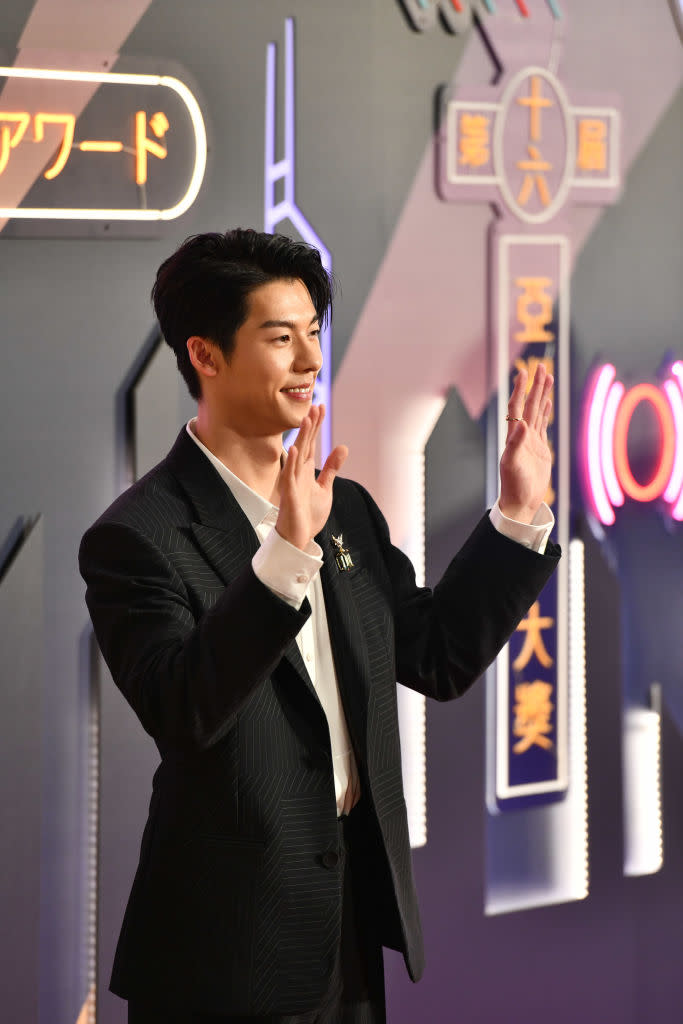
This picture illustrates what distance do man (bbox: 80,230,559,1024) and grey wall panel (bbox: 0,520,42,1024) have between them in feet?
2.47

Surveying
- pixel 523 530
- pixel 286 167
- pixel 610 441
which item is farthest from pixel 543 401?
pixel 610 441

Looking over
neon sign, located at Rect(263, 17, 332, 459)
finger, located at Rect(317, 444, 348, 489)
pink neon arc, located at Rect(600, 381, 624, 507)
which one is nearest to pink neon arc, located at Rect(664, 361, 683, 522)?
pink neon arc, located at Rect(600, 381, 624, 507)

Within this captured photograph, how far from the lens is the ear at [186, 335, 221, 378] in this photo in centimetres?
144

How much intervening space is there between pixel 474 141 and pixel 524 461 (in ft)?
3.84

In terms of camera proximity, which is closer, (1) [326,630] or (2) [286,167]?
(1) [326,630]

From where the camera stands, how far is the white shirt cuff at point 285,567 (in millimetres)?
1157

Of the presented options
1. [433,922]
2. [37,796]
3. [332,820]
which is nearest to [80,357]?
[37,796]

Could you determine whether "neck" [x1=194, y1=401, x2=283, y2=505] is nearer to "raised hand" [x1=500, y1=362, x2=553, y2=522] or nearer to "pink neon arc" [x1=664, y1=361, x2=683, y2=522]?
"raised hand" [x1=500, y1=362, x2=553, y2=522]

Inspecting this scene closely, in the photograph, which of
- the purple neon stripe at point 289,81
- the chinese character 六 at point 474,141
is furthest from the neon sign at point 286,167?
the chinese character 六 at point 474,141

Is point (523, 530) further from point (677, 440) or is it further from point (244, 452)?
point (677, 440)

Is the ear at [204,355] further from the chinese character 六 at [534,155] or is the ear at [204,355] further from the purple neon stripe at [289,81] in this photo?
the chinese character 六 at [534,155]

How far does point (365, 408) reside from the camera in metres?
2.32

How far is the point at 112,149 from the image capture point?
2.10 metres

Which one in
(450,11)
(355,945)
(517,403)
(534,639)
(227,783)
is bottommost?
(355,945)
